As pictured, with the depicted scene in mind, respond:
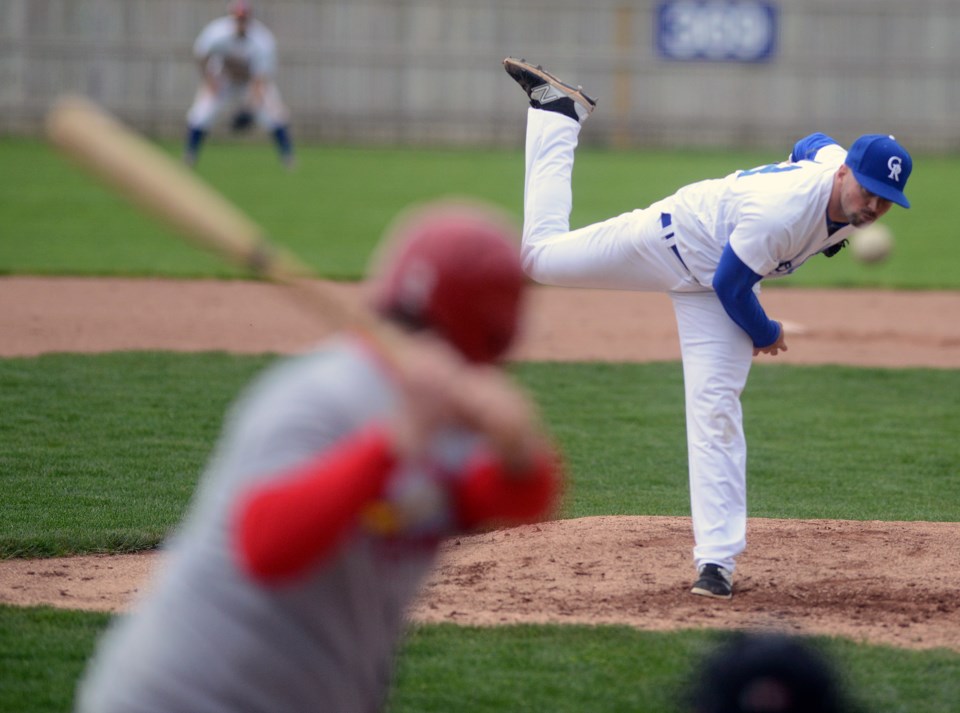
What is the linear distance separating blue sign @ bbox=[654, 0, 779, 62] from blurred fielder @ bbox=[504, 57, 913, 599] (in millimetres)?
25004

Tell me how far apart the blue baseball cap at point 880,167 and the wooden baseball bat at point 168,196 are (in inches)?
120

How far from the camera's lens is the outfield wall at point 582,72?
30062 millimetres

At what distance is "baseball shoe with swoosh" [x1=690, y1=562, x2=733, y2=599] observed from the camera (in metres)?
5.53

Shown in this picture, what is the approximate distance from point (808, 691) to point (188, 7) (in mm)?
29158

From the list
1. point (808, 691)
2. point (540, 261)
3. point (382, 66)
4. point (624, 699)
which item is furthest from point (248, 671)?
point (382, 66)

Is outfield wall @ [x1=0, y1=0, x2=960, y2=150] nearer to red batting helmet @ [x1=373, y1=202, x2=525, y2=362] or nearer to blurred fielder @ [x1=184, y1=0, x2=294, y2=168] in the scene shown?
blurred fielder @ [x1=184, y1=0, x2=294, y2=168]

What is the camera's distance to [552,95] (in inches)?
250

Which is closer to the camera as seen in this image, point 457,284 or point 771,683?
point 457,284

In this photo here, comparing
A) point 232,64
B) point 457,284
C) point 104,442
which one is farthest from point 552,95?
point 232,64

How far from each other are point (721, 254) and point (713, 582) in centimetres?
132

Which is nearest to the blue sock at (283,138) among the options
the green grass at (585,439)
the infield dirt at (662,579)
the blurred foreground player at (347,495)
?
the green grass at (585,439)

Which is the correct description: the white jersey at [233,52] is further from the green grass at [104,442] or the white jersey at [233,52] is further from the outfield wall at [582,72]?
the green grass at [104,442]

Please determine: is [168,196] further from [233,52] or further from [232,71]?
[232,71]

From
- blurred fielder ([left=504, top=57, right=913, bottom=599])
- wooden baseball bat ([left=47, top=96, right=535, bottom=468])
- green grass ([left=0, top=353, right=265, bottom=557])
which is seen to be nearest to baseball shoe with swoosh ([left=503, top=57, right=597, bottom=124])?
blurred fielder ([left=504, top=57, right=913, bottom=599])
